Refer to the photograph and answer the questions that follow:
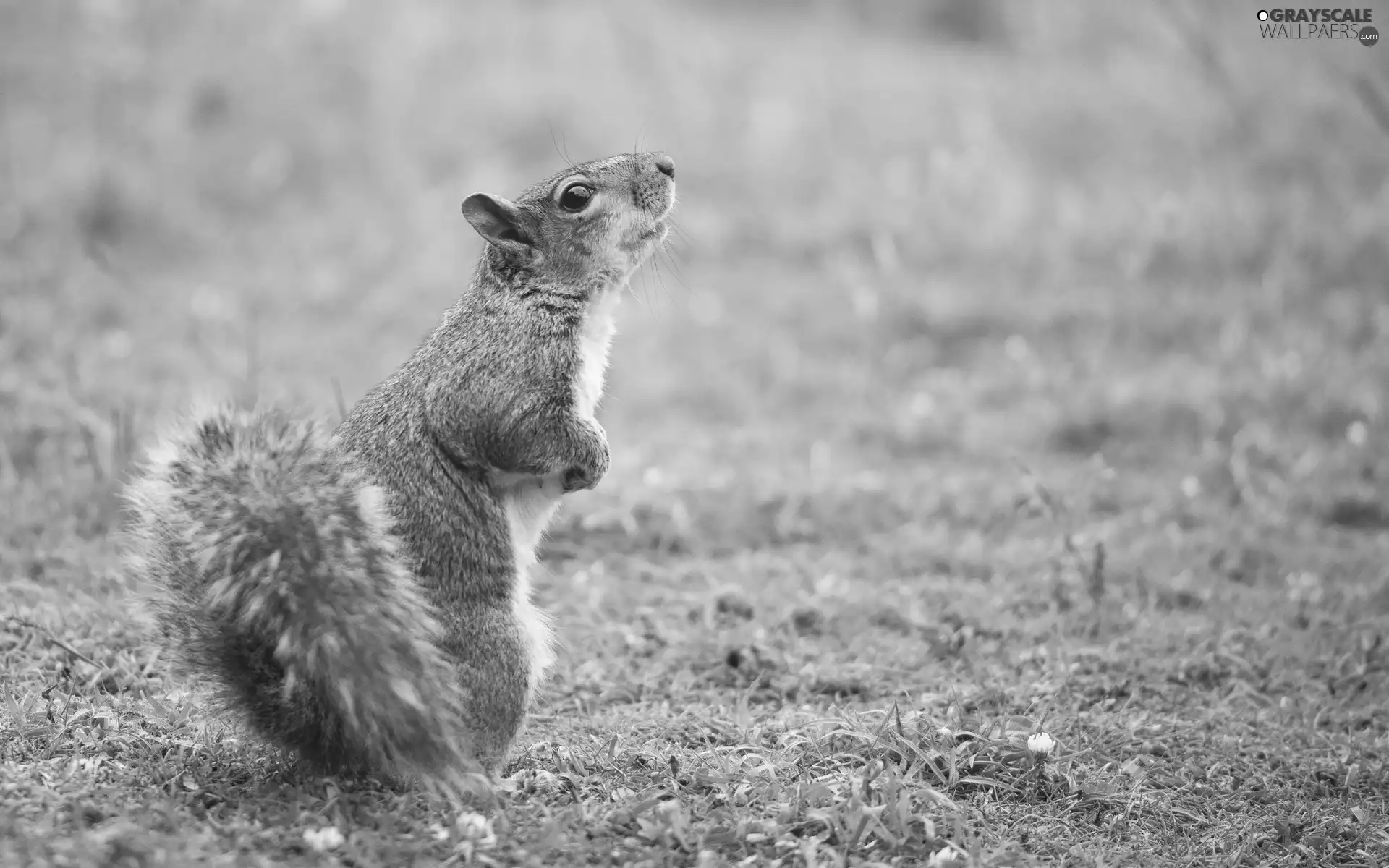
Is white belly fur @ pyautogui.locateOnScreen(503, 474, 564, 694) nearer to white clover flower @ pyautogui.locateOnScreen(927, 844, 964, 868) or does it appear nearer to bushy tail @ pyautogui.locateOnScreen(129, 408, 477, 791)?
bushy tail @ pyautogui.locateOnScreen(129, 408, 477, 791)

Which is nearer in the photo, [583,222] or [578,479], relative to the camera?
[578,479]

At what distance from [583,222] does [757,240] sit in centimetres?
495

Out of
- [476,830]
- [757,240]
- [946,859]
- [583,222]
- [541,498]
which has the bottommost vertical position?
[946,859]

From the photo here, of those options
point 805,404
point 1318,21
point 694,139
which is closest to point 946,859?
point 805,404

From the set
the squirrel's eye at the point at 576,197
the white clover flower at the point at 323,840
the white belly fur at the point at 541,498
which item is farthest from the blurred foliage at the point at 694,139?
the white clover flower at the point at 323,840

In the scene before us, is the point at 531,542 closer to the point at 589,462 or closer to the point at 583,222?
the point at 589,462

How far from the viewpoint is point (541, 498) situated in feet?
11.8

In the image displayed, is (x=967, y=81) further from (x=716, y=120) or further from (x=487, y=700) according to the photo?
(x=487, y=700)

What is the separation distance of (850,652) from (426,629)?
174 cm

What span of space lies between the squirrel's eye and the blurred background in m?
1.78

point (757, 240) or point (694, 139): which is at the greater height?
point (694, 139)

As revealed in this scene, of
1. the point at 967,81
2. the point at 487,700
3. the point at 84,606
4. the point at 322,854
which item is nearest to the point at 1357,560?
the point at 487,700

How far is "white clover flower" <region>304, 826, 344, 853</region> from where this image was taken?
2727mm

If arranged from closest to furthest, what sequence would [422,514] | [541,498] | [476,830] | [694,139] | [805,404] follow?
[476,830] → [422,514] → [541,498] → [805,404] → [694,139]
